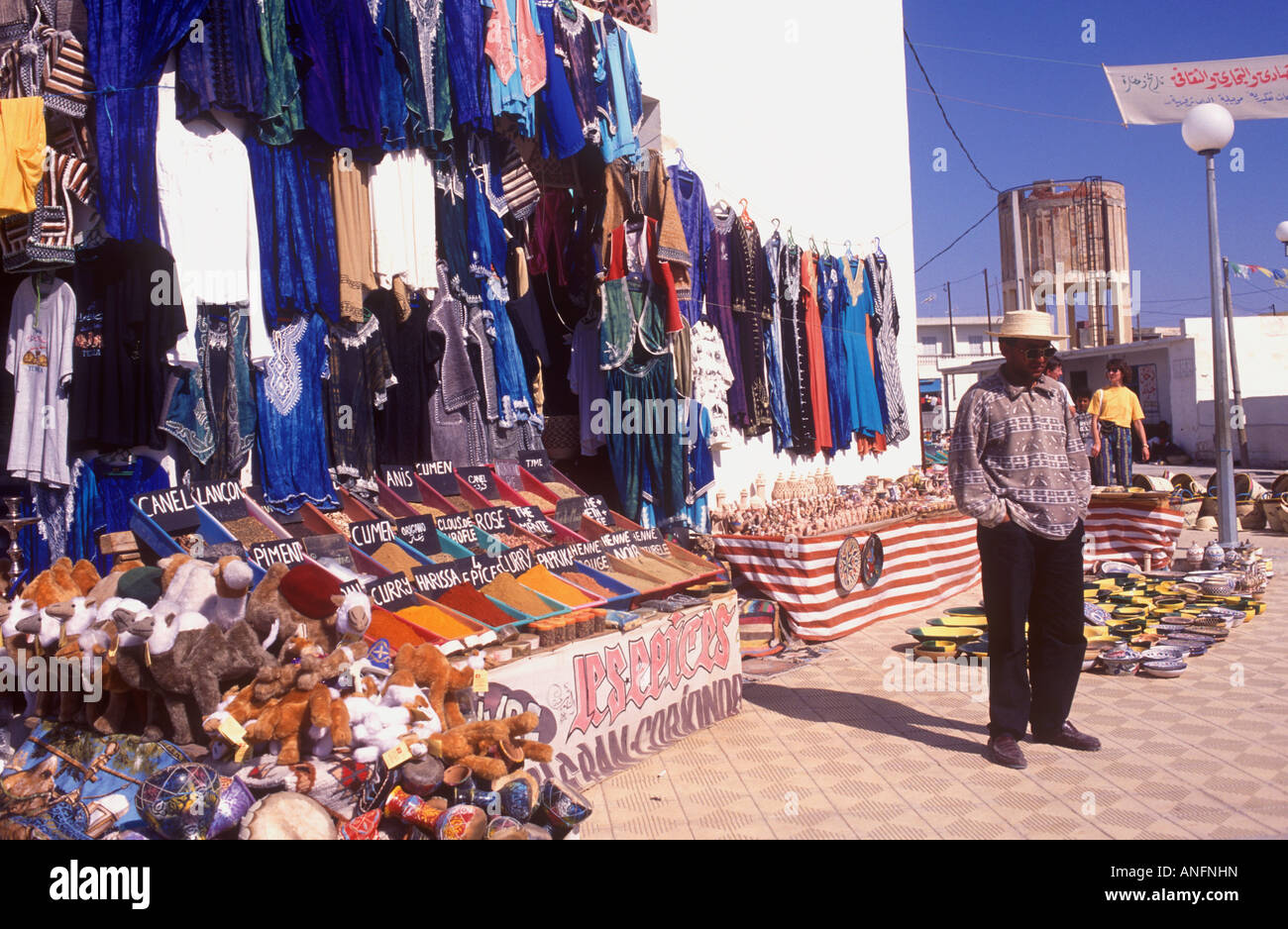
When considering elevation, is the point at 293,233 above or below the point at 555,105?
below

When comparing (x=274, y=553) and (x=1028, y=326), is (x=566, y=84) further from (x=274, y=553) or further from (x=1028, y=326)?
(x=274, y=553)

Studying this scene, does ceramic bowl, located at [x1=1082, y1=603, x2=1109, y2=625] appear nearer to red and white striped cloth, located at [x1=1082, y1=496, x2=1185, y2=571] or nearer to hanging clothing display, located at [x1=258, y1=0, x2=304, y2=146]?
red and white striped cloth, located at [x1=1082, y1=496, x2=1185, y2=571]

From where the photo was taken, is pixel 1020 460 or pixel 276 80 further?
pixel 276 80

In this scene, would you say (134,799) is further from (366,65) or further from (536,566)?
(366,65)

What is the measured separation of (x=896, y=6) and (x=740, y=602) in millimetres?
8245

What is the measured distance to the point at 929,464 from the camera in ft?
40.4

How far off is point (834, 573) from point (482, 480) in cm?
249

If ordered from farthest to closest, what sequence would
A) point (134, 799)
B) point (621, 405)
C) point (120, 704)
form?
point (621, 405) < point (120, 704) < point (134, 799)

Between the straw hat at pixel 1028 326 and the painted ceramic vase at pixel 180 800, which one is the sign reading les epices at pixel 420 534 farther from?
the straw hat at pixel 1028 326

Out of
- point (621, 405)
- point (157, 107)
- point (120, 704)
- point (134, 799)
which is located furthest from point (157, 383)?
point (621, 405)

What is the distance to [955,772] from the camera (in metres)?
4.01

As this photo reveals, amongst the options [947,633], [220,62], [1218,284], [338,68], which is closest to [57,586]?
[220,62]

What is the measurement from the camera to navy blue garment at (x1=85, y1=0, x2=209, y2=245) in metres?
4.41

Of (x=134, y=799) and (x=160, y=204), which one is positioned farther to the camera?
(x=160, y=204)
